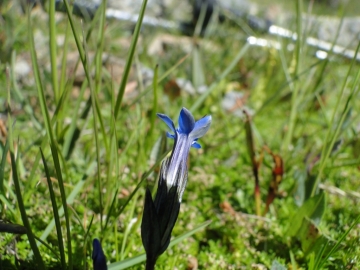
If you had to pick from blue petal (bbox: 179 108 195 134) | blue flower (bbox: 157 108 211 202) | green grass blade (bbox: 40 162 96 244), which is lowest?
green grass blade (bbox: 40 162 96 244)

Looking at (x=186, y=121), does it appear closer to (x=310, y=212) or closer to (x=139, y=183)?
(x=139, y=183)

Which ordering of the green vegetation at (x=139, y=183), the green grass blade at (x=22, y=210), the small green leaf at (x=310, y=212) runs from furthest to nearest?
1. the small green leaf at (x=310, y=212)
2. the green vegetation at (x=139, y=183)
3. the green grass blade at (x=22, y=210)

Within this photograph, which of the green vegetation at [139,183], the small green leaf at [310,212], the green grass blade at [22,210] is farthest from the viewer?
the small green leaf at [310,212]

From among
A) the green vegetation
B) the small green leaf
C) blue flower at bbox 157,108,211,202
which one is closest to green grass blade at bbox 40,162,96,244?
the green vegetation

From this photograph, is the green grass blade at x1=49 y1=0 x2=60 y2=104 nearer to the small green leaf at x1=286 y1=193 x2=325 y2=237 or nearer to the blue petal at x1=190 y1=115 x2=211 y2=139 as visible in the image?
the blue petal at x1=190 y1=115 x2=211 y2=139

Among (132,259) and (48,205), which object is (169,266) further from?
(48,205)

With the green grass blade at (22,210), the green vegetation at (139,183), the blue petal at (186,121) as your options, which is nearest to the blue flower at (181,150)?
the blue petal at (186,121)

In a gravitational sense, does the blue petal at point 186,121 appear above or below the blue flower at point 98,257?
above

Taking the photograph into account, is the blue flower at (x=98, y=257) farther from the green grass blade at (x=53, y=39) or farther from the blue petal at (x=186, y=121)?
the green grass blade at (x=53, y=39)

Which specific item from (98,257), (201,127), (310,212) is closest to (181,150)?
(201,127)
